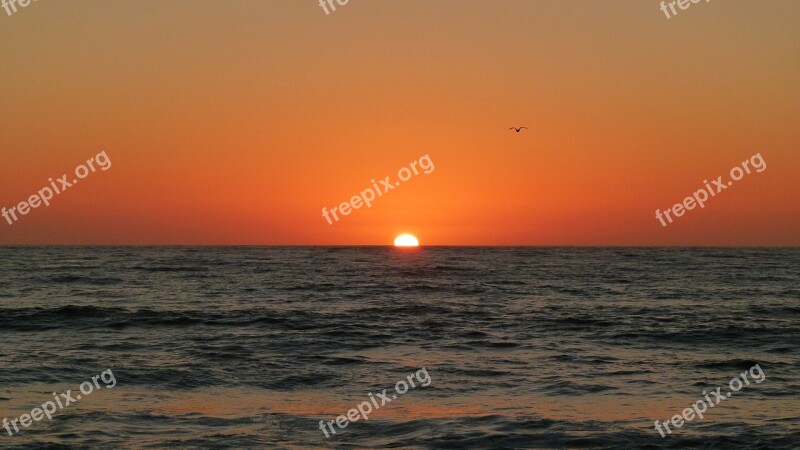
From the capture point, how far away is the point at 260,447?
49.7 feet

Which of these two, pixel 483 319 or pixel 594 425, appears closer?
pixel 594 425

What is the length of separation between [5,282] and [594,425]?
4774cm

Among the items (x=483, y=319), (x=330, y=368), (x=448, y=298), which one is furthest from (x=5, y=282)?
(x=330, y=368)

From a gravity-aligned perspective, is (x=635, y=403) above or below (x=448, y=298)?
below

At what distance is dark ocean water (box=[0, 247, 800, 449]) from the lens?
16359 mm

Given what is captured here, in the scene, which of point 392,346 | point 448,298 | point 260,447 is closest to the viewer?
point 260,447

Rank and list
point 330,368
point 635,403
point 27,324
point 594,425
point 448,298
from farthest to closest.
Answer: point 448,298
point 27,324
point 330,368
point 635,403
point 594,425

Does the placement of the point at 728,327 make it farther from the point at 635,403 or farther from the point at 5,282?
the point at 5,282

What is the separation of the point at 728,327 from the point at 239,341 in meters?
19.4

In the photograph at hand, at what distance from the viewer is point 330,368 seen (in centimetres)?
2441

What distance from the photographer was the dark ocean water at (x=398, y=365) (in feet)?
53.7

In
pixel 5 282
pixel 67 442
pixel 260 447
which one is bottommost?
pixel 260 447

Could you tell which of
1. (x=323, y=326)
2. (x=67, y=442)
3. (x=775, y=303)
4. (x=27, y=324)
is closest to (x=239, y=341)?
(x=323, y=326)

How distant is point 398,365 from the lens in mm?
25141
